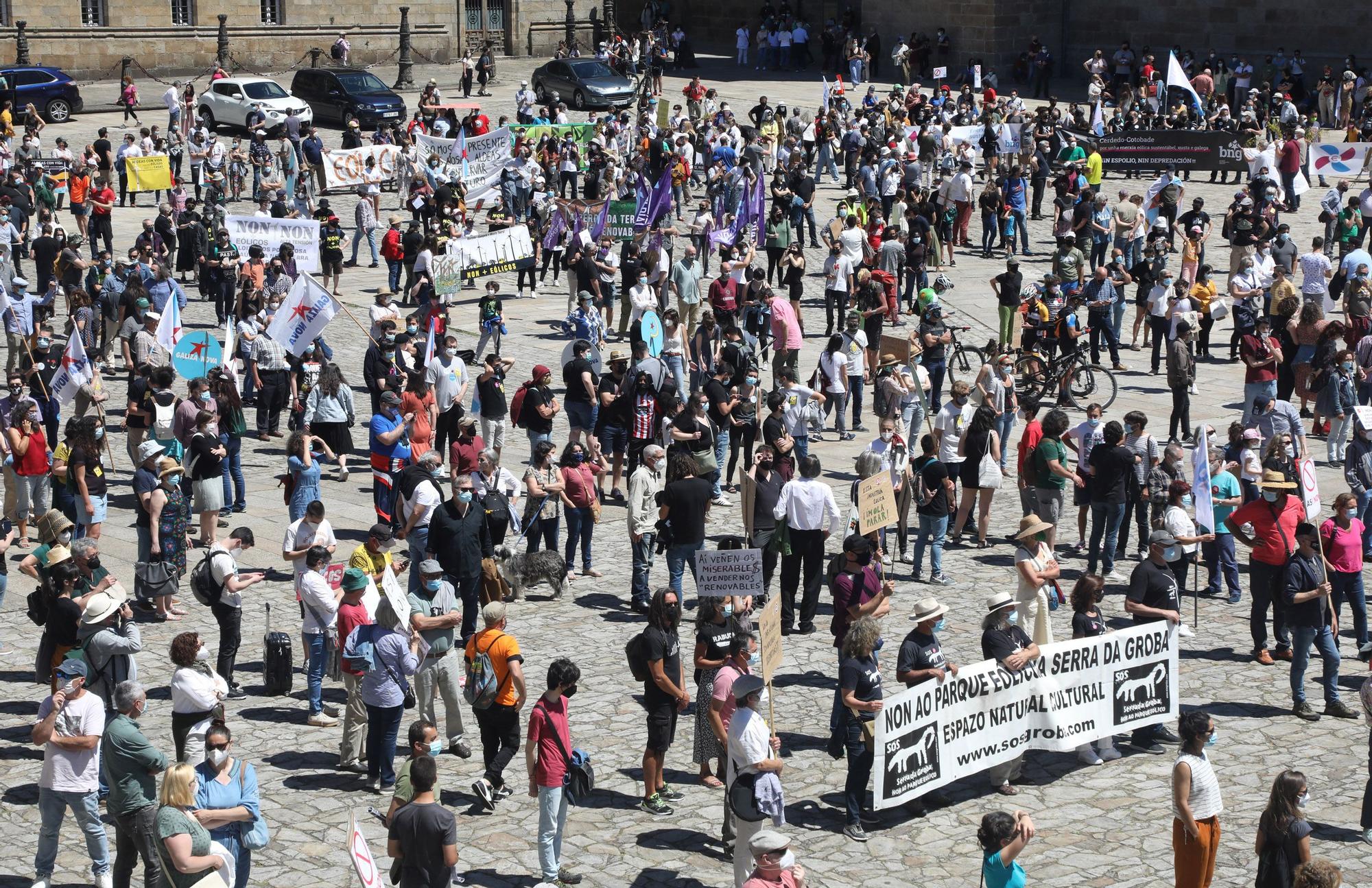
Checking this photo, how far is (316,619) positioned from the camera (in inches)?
516

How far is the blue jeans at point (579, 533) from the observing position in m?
16.5

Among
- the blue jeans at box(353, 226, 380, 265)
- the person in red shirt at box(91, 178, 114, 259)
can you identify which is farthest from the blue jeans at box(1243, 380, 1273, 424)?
the person in red shirt at box(91, 178, 114, 259)

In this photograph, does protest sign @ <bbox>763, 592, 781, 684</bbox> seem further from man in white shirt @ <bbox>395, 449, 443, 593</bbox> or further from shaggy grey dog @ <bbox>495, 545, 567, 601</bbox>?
shaggy grey dog @ <bbox>495, 545, 567, 601</bbox>

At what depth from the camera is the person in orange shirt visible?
1160 centimetres

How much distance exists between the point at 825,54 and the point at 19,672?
1739 inches

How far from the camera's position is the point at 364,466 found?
20.5 meters

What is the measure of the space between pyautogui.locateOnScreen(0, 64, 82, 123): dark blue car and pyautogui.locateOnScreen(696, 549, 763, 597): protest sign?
35050 millimetres

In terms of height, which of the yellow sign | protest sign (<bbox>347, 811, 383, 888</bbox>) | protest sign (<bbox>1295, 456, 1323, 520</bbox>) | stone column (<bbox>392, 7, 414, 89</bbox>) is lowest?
protest sign (<bbox>347, 811, 383, 888</bbox>)

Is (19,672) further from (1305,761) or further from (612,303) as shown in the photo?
(612,303)

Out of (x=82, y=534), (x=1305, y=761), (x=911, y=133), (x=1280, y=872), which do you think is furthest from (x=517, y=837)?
(x=911, y=133)

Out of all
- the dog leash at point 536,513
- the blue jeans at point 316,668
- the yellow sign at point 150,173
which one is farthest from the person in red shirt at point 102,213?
the blue jeans at point 316,668

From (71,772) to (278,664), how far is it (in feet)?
9.91

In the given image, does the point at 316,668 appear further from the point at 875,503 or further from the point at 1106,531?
the point at 1106,531

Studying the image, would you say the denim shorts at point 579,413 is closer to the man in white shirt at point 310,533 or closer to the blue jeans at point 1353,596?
the man in white shirt at point 310,533
